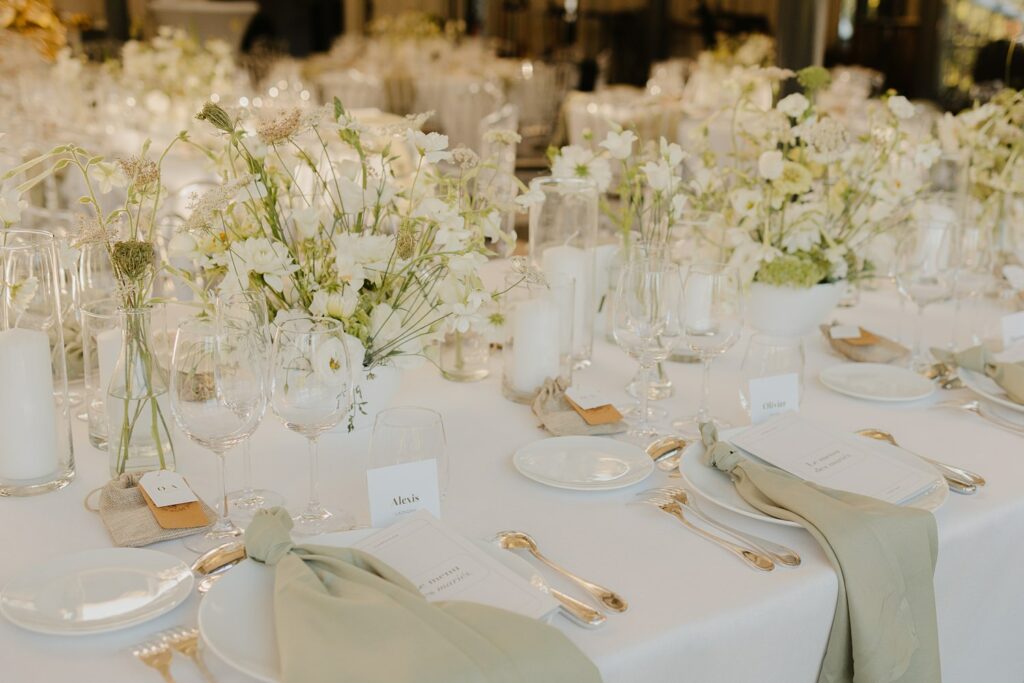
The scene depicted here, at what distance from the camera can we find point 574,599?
1161 millimetres

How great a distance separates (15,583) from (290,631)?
0.34 meters

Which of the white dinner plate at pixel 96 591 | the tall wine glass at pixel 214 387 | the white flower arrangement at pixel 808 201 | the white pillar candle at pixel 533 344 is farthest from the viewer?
the white flower arrangement at pixel 808 201

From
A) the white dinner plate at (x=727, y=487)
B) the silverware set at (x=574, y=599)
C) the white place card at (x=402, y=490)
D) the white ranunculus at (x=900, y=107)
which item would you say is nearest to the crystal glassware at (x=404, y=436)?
the white place card at (x=402, y=490)

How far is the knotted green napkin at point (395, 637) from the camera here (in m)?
0.96

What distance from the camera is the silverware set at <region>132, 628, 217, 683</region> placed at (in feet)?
3.37

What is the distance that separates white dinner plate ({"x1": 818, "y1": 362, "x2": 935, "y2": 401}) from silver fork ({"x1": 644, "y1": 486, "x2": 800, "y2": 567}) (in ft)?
1.87

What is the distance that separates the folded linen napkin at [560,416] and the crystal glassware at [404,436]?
0.36 metres

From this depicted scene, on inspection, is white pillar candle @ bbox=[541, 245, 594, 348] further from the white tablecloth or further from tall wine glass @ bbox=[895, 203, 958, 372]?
tall wine glass @ bbox=[895, 203, 958, 372]

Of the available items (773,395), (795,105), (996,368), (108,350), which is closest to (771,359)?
(773,395)

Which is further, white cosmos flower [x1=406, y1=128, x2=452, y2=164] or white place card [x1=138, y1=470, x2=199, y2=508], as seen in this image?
white cosmos flower [x1=406, y1=128, x2=452, y2=164]

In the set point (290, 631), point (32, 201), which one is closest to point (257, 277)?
point (290, 631)

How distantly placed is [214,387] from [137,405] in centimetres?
23

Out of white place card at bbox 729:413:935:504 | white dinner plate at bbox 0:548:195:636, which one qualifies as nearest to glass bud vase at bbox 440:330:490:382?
white place card at bbox 729:413:935:504

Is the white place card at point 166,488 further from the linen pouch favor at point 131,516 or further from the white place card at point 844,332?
the white place card at point 844,332
